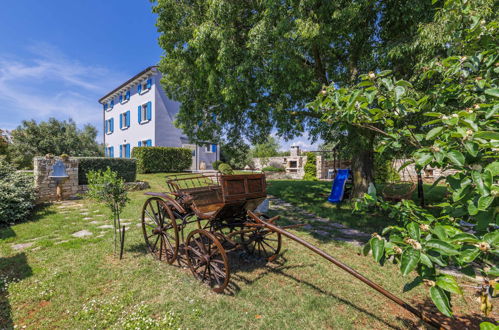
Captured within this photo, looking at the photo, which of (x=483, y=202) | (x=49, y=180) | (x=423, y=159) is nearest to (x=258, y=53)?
(x=423, y=159)

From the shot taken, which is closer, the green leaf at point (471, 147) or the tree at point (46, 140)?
the green leaf at point (471, 147)

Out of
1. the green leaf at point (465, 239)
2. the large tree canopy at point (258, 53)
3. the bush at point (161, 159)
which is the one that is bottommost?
the green leaf at point (465, 239)

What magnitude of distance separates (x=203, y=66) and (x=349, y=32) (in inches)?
141

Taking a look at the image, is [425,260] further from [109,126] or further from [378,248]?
[109,126]

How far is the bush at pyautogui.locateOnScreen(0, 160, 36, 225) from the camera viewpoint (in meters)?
5.88

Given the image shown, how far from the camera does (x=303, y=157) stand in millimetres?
19000

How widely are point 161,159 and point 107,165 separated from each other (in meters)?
5.42

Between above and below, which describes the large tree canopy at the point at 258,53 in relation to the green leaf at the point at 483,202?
above

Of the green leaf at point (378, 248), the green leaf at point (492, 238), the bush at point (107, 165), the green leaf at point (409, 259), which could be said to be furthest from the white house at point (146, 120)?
the green leaf at point (492, 238)

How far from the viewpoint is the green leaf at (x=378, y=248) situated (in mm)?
1276

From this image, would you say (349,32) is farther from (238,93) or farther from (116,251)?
(116,251)

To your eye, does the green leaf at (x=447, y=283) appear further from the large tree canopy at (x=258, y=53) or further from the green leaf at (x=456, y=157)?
the large tree canopy at (x=258, y=53)

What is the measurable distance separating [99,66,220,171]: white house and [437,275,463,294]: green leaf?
16879mm

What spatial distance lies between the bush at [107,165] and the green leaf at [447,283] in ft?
36.8
